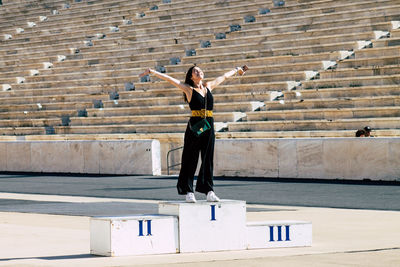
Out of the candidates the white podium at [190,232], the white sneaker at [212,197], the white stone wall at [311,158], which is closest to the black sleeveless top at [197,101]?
the white sneaker at [212,197]

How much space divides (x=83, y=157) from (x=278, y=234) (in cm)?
1628

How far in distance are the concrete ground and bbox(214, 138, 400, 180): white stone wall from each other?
5593 millimetres

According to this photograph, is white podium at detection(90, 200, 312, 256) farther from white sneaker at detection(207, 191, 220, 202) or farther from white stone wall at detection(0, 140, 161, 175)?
white stone wall at detection(0, 140, 161, 175)

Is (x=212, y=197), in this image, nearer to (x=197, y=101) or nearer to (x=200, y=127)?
(x=200, y=127)

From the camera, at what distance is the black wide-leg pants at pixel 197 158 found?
9305 mm

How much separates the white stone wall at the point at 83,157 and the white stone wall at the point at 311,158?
7.68ft

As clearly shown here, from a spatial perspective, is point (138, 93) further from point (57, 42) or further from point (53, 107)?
point (57, 42)

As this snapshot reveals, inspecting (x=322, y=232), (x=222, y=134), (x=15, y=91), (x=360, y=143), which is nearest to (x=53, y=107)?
(x=15, y=91)

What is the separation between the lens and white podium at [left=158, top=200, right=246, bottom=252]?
353 inches

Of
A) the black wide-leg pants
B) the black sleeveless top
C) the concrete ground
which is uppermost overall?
the black sleeveless top

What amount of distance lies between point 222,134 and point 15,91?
11.6 meters

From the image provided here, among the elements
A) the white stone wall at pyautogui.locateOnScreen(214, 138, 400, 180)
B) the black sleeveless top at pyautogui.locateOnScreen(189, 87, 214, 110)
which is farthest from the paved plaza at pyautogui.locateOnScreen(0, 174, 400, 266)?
the black sleeveless top at pyautogui.locateOnScreen(189, 87, 214, 110)

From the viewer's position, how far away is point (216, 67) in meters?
27.4

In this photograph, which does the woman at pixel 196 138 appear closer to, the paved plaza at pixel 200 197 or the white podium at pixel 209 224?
the white podium at pixel 209 224
